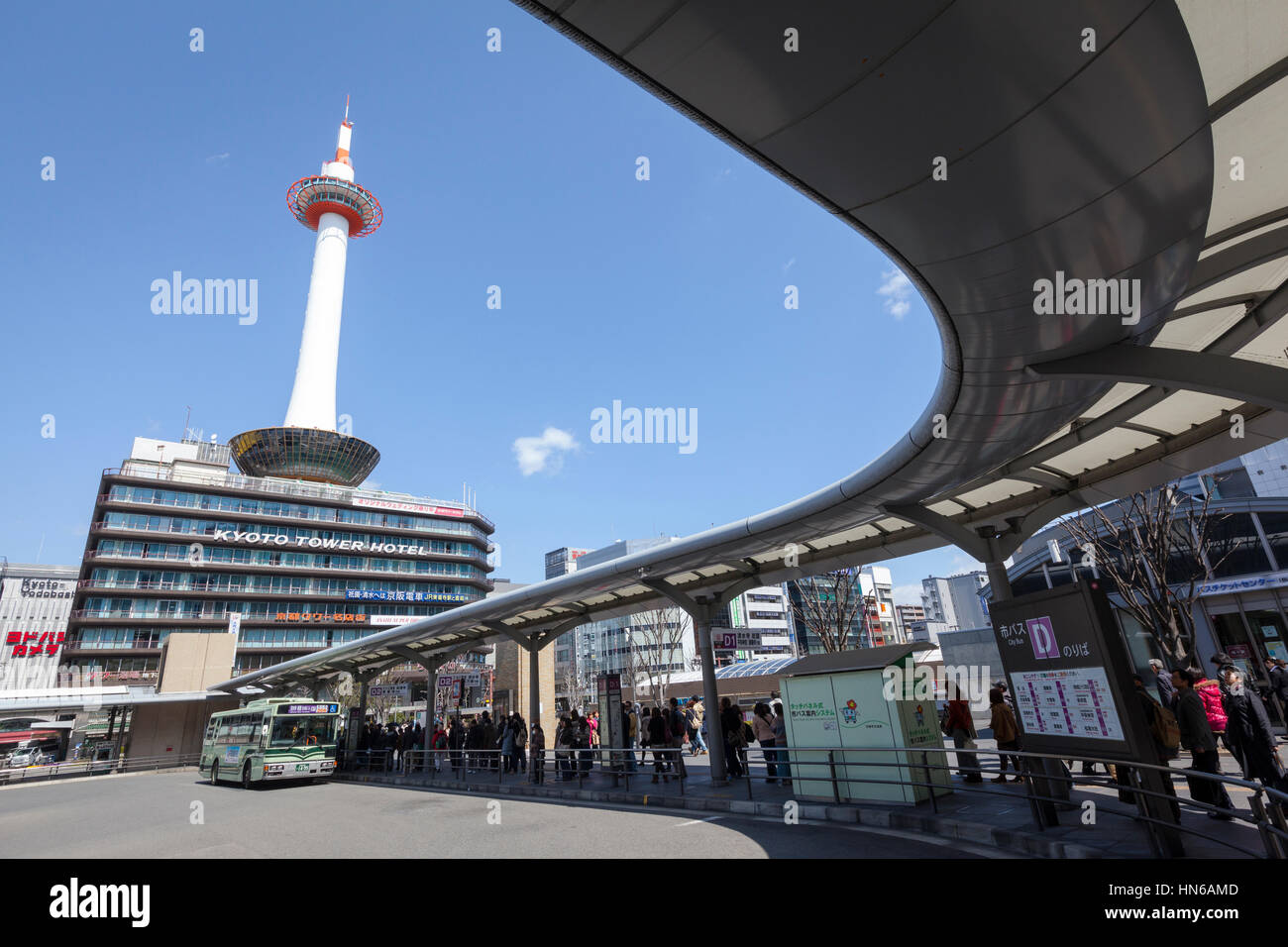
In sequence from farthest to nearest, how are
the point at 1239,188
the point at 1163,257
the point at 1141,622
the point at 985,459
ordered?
the point at 1141,622, the point at 985,459, the point at 1239,188, the point at 1163,257

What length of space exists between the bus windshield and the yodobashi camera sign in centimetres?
2028

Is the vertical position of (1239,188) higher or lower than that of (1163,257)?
higher

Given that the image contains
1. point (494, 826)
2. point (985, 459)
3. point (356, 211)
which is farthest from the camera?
point (356, 211)

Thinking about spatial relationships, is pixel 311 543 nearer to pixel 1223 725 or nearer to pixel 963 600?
pixel 963 600

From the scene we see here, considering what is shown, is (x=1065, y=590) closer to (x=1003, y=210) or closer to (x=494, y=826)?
(x=1003, y=210)

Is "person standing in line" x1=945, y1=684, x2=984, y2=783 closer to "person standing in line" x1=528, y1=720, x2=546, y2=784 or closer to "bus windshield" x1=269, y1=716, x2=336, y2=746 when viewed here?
"person standing in line" x1=528, y1=720, x2=546, y2=784

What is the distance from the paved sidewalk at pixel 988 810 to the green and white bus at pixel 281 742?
816 centimetres

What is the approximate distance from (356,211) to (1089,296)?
103m

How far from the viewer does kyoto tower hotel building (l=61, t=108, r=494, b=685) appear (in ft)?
208

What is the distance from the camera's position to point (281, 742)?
2005 centimetres

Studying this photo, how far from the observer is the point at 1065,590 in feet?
21.5

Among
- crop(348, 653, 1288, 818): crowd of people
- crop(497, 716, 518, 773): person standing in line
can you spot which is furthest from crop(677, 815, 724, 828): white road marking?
crop(497, 716, 518, 773): person standing in line

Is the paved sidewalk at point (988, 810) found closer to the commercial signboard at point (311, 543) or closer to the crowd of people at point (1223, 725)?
the crowd of people at point (1223, 725)

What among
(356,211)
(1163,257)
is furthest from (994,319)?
(356,211)
